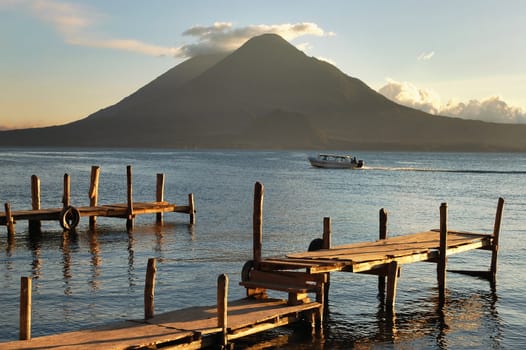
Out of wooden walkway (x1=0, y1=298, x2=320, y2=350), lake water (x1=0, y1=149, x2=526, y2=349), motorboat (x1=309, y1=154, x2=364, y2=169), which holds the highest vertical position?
motorboat (x1=309, y1=154, x2=364, y2=169)

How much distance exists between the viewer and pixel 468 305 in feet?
78.1

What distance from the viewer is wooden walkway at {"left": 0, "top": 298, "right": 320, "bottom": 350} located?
49.0 ft

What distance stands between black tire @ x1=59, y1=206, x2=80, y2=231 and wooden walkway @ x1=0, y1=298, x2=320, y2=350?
19.8 metres

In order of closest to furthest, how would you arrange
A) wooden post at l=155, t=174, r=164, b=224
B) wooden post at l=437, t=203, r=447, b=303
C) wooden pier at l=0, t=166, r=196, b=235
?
wooden post at l=437, t=203, r=447, b=303 → wooden pier at l=0, t=166, r=196, b=235 → wooden post at l=155, t=174, r=164, b=224

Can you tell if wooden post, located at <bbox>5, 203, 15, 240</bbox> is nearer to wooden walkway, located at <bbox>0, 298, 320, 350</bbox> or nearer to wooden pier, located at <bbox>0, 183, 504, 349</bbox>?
wooden pier, located at <bbox>0, 183, 504, 349</bbox>

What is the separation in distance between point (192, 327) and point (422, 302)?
34.0ft

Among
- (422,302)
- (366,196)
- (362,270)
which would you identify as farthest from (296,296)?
(366,196)

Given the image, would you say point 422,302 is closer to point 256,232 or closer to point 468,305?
point 468,305

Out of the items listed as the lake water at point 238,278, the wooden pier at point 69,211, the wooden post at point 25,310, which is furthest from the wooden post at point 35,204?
the wooden post at point 25,310

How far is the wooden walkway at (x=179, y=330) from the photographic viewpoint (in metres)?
14.9

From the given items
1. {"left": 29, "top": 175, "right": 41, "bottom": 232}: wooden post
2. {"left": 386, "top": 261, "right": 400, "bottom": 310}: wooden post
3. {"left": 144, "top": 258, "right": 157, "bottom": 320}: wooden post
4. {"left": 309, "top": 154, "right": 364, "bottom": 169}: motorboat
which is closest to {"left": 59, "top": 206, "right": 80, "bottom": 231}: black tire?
{"left": 29, "top": 175, "right": 41, "bottom": 232}: wooden post

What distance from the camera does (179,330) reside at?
15961 mm

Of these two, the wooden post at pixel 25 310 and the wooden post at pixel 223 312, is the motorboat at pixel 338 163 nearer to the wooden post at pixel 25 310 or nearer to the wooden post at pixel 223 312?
the wooden post at pixel 223 312

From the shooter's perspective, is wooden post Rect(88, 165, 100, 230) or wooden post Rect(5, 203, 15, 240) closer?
wooden post Rect(5, 203, 15, 240)
